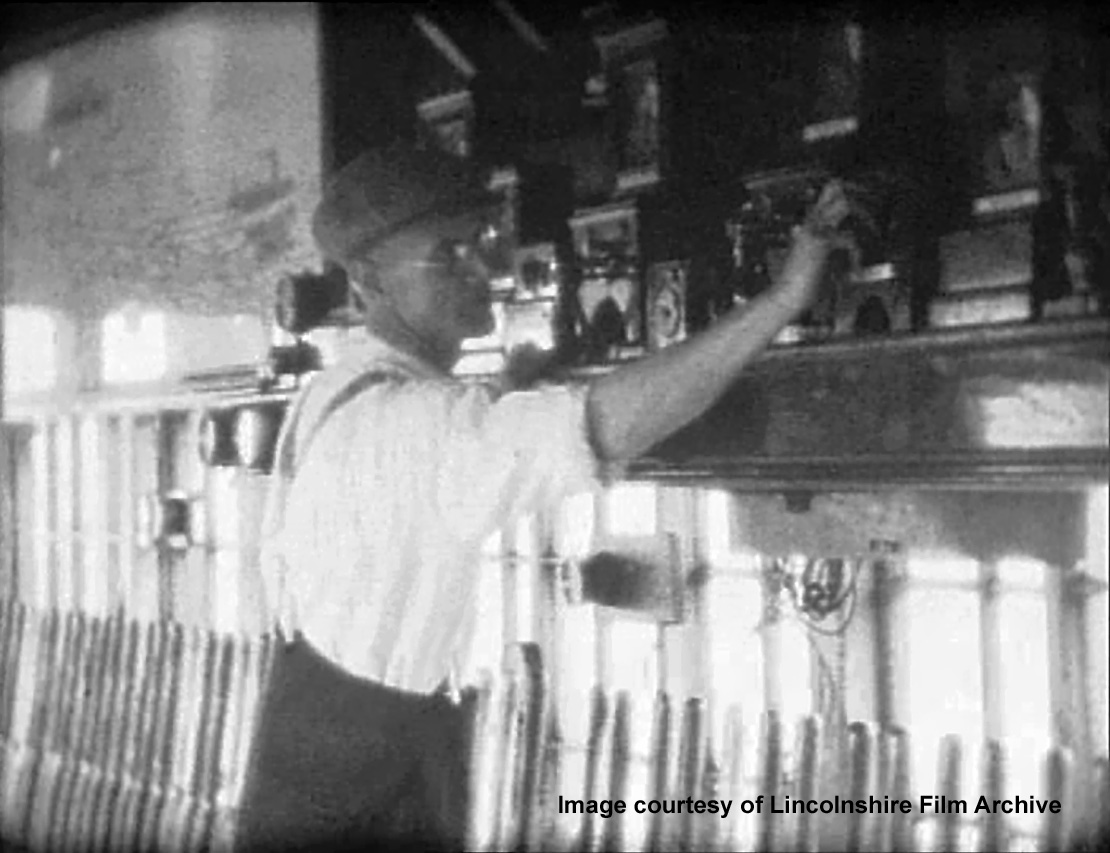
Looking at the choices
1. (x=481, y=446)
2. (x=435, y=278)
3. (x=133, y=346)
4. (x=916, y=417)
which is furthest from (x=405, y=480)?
(x=133, y=346)

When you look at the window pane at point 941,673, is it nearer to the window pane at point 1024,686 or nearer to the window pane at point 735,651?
the window pane at point 1024,686

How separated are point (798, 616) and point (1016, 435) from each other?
466 mm

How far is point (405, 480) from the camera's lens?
1.23m

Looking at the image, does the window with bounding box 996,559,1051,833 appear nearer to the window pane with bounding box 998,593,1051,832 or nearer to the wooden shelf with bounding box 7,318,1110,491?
the window pane with bounding box 998,593,1051,832

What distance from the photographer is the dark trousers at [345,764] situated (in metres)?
1.44

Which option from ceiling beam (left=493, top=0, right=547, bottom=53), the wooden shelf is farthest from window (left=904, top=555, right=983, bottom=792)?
ceiling beam (left=493, top=0, right=547, bottom=53)

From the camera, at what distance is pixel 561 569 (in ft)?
5.92

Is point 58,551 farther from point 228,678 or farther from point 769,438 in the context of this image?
point 769,438

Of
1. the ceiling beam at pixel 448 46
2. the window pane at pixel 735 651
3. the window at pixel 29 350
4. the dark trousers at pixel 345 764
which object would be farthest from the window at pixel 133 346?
the window pane at pixel 735 651

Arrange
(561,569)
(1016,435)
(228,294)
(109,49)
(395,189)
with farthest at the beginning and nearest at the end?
(109,49), (228,294), (561,569), (395,189), (1016,435)

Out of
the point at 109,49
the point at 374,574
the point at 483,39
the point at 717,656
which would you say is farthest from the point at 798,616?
the point at 109,49

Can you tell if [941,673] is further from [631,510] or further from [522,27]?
[522,27]

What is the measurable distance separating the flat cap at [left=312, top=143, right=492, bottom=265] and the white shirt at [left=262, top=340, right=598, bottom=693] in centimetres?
15

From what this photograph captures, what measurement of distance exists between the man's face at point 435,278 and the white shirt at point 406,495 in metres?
0.06
